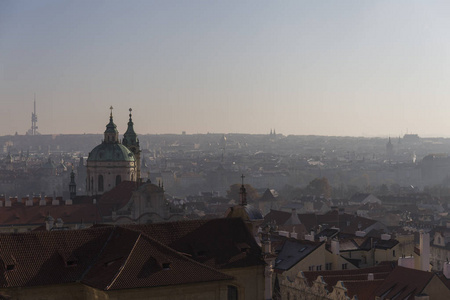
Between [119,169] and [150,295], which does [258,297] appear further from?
[119,169]

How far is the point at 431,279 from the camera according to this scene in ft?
142

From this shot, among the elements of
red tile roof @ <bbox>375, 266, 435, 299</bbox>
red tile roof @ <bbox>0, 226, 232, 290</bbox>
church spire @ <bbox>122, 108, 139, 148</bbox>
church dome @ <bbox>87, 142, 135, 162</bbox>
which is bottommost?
red tile roof @ <bbox>375, 266, 435, 299</bbox>

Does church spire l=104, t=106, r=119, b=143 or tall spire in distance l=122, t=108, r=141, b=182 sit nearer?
church spire l=104, t=106, r=119, b=143

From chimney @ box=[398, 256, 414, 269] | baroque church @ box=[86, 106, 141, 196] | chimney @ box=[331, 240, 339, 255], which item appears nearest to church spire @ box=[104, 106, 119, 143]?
baroque church @ box=[86, 106, 141, 196]

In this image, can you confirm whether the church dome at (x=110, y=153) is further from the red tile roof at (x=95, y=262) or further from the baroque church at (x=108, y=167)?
the red tile roof at (x=95, y=262)

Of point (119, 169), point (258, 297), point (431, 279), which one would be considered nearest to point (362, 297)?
point (431, 279)

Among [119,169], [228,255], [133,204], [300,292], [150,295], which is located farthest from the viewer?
[119,169]

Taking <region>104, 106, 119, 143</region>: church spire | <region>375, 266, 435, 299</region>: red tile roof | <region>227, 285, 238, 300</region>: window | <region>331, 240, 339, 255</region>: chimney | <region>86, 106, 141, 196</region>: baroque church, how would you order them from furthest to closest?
<region>104, 106, 119, 143</region>: church spire < <region>86, 106, 141, 196</region>: baroque church < <region>331, 240, 339, 255</region>: chimney < <region>375, 266, 435, 299</region>: red tile roof < <region>227, 285, 238, 300</region>: window

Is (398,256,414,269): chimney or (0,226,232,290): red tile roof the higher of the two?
(0,226,232,290): red tile roof

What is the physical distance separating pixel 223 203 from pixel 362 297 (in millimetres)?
103025

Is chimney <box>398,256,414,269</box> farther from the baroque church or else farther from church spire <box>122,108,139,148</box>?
church spire <box>122,108,139,148</box>

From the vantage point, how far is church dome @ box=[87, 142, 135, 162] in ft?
320

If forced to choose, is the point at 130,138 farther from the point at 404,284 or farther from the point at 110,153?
the point at 404,284

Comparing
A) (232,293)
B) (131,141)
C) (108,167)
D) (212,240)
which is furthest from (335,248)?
A: (131,141)
